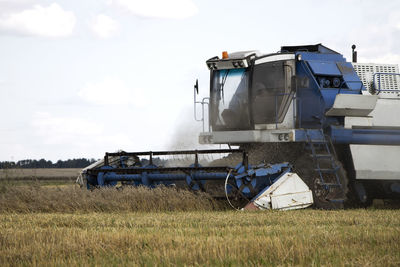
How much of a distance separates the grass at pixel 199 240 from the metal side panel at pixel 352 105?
246 centimetres

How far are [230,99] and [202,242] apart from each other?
A: 613cm

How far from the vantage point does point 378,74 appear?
12406 mm

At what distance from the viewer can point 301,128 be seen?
11.7 metres

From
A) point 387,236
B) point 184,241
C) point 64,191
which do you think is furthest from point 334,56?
point 184,241

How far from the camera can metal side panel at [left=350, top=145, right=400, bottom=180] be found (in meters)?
11.8

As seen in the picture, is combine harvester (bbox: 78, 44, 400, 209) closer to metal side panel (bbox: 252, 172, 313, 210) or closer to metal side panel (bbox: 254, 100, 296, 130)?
metal side panel (bbox: 254, 100, 296, 130)

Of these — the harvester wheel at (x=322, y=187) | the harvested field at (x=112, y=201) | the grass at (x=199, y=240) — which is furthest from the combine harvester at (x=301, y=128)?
the grass at (x=199, y=240)

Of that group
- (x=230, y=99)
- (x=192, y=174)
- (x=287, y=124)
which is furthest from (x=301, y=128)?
(x=192, y=174)

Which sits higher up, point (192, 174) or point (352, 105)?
point (352, 105)

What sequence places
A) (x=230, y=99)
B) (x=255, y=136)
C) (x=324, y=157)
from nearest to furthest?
1. (x=255, y=136)
2. (x=324, y=157)
3. (x=230, y=99)

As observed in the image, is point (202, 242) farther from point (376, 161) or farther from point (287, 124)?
point (376, 161)

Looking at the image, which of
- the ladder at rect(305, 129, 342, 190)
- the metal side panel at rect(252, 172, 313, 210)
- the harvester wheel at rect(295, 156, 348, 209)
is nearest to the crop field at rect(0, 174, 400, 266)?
the metal side panel at rect(252, 172, 313, 210)

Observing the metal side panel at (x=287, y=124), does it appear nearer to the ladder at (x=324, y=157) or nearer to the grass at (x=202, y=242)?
the ladder at (x=324, y=157)

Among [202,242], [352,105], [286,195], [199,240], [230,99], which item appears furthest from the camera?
[230,99]
